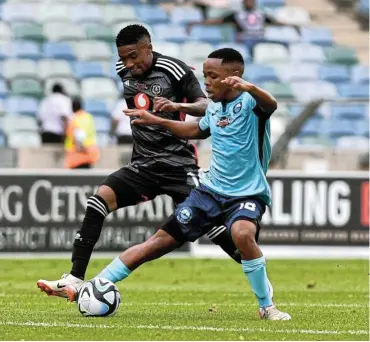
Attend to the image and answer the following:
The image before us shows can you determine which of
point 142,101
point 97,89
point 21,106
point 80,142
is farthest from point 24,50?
point 142,101

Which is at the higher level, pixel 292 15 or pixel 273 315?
pixel 292 15

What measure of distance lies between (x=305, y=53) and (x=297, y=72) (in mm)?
831

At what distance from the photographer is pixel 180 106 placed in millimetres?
9750

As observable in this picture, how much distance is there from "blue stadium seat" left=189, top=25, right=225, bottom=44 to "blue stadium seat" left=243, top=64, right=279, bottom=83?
123 cm

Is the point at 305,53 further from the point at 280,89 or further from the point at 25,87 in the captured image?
the point at 25,87

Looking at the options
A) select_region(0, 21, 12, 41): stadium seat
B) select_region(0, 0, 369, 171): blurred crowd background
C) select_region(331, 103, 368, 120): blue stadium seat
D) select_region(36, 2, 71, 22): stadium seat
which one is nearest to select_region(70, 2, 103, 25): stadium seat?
Answer: select_region(0, 0, 369, 171): blurred crowd background

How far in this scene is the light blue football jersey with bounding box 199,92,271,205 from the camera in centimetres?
948

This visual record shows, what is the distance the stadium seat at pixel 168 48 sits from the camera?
2511 centimetres

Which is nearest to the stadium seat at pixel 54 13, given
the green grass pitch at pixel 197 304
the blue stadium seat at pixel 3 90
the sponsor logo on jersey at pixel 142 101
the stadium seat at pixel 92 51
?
the stadium seat at pixel 92 51

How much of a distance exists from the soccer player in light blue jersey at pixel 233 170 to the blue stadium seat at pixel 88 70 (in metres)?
14.9

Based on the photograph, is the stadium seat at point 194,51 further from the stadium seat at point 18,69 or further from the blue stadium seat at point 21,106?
the blue stadium seat at point 21,106

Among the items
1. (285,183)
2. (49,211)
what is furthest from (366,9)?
(49,211)

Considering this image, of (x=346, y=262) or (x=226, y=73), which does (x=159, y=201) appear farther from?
(x=226, y=73)

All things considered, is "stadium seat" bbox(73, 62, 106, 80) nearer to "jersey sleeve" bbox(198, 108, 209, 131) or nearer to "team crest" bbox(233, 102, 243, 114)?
"jersey sleeve" bbox(198, 108, 209, 131)
